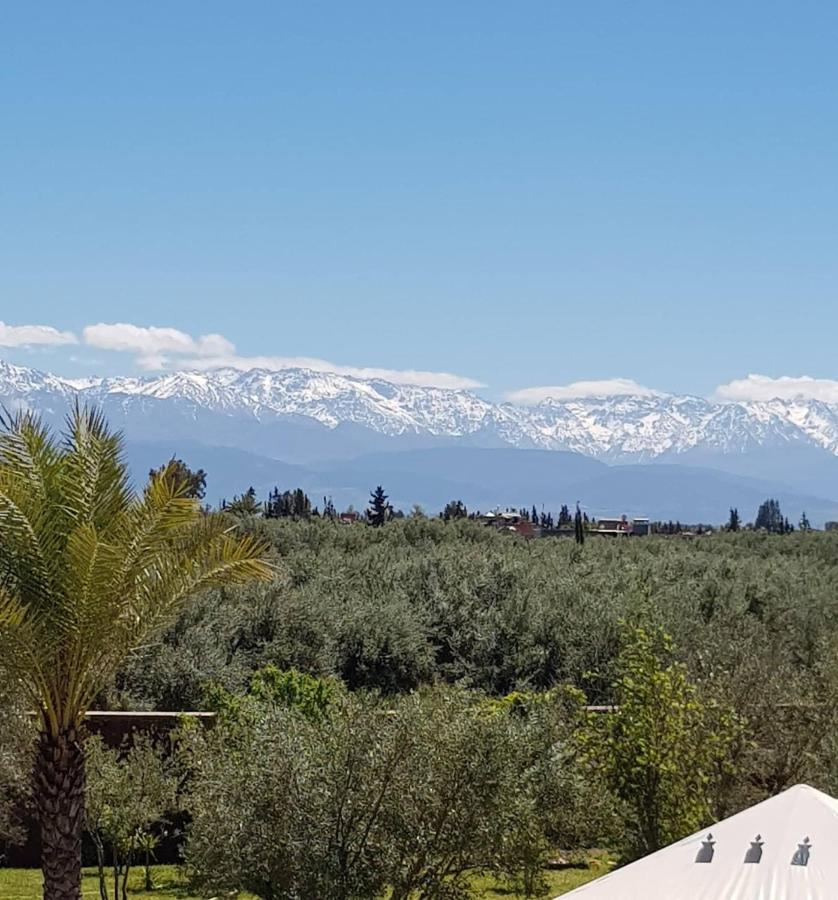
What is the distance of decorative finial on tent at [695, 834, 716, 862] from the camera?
39.3ft

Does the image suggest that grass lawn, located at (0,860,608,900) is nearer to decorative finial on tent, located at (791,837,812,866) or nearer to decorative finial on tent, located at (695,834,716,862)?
decorative finial on tent, located at (695,834,716,862)

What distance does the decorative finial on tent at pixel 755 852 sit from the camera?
1170 cm

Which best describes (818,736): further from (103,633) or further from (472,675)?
(472,675)

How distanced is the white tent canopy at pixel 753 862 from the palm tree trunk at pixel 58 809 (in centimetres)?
598

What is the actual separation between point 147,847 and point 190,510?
384 inches

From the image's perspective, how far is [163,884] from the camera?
84.9 feet

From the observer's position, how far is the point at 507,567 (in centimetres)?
4538

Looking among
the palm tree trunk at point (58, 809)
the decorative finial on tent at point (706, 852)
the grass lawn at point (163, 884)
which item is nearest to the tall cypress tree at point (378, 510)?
the grass lawn at point (163, 884)

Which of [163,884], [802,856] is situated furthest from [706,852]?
[163,884]

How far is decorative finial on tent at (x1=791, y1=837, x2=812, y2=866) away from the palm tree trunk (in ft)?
25.8

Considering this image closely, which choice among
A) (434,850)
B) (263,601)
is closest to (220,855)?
(434,850)

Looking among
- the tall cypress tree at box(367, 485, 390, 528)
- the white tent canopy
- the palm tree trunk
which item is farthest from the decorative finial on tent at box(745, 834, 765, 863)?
the tall cypress tree at box(367, 485, 390, 528)

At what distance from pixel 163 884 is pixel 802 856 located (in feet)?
56.1

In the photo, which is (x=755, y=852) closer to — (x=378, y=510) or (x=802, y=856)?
(x=802, y=856)
